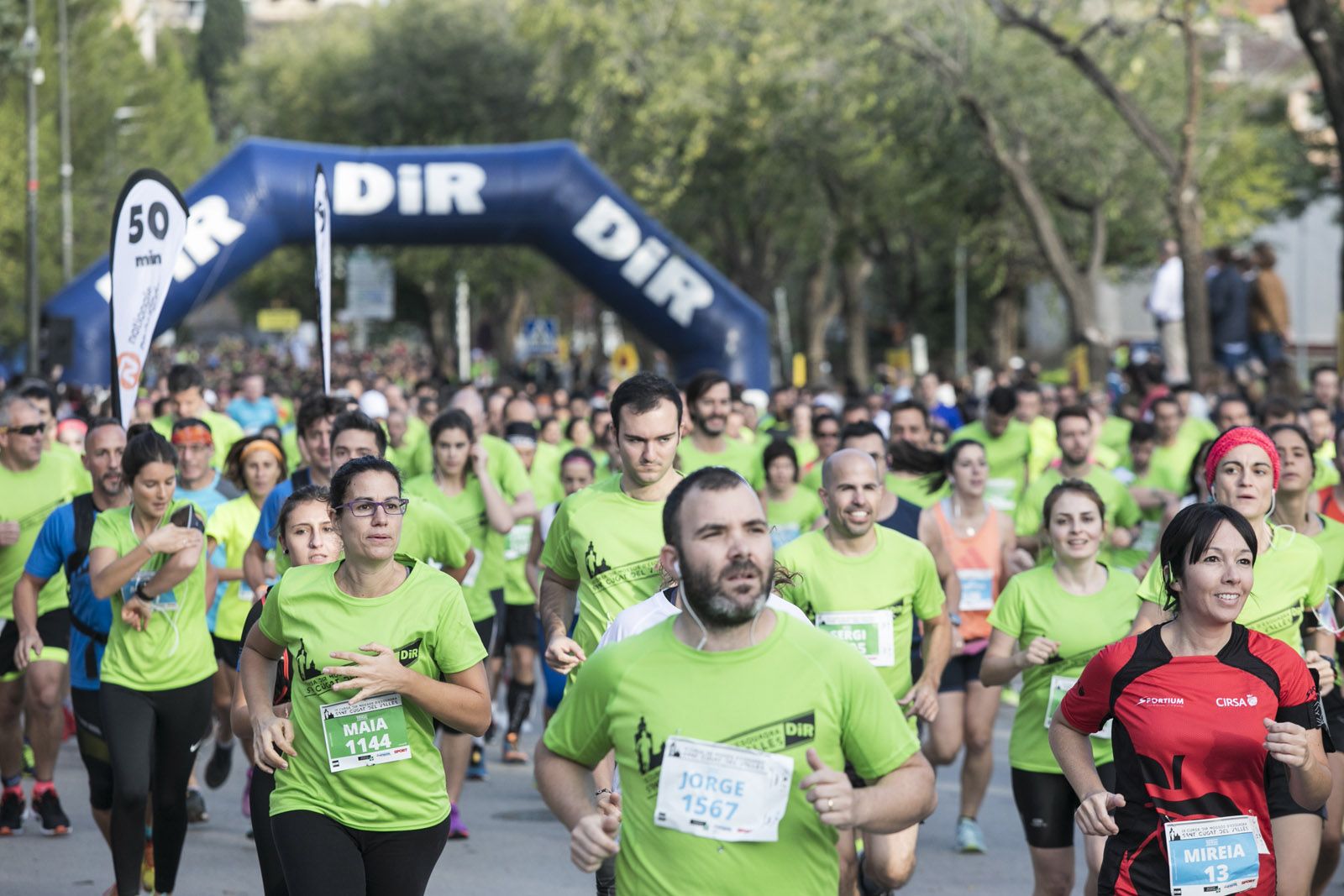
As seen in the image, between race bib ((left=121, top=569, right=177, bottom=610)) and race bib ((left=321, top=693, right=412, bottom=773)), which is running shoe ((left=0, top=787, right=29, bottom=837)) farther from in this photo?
race bib ((left=321, top=693, right=412, bottom=773))

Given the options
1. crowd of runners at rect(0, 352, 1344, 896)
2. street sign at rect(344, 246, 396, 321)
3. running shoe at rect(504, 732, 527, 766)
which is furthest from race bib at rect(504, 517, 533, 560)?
street sign at rect(344, 246, 396, 321)

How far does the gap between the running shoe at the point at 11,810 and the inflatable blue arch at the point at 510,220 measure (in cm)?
1268

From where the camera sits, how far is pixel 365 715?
515 cm

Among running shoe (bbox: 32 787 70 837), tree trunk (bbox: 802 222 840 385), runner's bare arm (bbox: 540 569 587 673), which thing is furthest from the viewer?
tree trunk (bbox: 802 222 840 385)

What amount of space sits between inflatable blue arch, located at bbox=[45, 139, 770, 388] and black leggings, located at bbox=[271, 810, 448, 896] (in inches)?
647

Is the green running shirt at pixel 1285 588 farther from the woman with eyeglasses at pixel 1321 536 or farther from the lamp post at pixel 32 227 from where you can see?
the lamp post at pixel 32 227

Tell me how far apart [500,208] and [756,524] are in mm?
18791

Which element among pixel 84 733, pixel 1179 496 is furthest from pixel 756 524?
pixel 1179 496

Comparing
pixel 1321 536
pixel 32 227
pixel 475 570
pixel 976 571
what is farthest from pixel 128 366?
pixel 32 227

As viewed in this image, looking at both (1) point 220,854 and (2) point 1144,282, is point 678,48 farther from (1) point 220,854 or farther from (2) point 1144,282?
(2) point 1144,282

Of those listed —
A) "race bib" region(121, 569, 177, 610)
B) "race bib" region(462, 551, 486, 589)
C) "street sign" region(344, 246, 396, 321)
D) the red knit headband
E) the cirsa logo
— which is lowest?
"race bib" region(462, 551, 486, 589)

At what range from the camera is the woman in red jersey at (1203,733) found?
4742 mm

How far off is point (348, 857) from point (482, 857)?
3.32 metres

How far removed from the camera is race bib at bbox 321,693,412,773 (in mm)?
5137
